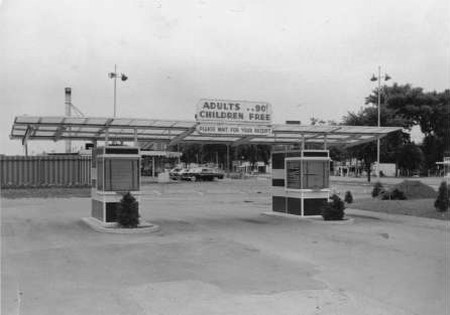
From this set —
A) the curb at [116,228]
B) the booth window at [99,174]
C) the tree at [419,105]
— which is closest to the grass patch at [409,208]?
the curb at [116,228]

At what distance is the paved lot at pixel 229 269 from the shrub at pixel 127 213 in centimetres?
77

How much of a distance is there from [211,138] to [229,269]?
35.0 feet

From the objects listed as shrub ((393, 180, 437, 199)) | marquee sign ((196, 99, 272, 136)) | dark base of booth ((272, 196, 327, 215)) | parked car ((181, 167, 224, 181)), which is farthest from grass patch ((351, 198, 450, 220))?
parked car ((181, 167, 224, 181))

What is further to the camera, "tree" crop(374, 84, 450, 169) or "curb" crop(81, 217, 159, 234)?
"tree" crop(374, 84, 450, 169)

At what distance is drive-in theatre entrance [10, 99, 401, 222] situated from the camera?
16391mm

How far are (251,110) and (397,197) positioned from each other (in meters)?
11.5

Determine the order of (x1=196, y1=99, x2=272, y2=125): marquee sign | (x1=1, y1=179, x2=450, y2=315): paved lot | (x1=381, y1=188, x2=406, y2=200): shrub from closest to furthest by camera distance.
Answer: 1. (x1=1, y1=179, x2=450, y2=315): paved lot
2. (x1=196, y1=99, x2=272, y2=125): marquee sign
3. (x1=381, y1=188, x2=406, y2=200): shrub

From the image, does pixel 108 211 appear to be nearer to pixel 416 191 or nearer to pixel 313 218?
pixel 313 218

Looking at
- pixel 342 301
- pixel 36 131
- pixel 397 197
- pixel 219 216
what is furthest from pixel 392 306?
pixel 397 197

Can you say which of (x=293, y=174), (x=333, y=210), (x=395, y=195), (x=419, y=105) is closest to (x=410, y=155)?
(x=419, y=105)

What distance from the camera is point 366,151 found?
62125 mm

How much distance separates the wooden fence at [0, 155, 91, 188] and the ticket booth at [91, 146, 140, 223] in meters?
25.3

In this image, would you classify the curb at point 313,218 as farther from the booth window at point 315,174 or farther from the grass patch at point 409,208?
the grass patch at point 409,208

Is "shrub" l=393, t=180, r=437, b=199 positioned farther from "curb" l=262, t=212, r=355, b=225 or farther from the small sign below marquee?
the small sign below marquee
